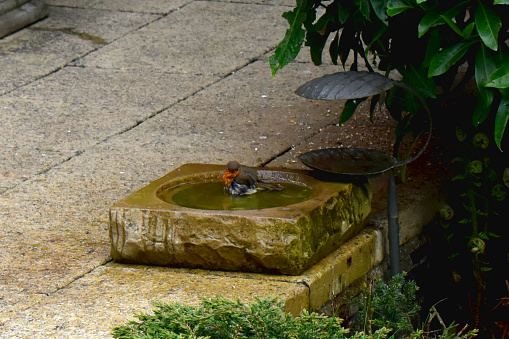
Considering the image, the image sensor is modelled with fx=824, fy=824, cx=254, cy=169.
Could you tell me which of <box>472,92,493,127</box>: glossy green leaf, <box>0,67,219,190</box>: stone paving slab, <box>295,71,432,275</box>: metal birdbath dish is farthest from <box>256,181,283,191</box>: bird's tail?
<box>0,67,219,190</box>: stone paving slab

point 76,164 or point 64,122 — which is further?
point 64,122

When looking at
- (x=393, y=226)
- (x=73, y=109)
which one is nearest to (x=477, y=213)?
(x=393, y=226)

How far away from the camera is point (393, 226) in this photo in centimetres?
384

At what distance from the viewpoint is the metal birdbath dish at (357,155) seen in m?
3.54

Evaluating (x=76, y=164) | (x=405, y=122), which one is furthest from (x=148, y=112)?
(x=405, y=122)

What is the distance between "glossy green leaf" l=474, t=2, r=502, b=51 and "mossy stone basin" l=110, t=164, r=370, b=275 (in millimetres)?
905

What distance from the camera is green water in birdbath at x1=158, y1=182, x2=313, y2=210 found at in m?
3.75

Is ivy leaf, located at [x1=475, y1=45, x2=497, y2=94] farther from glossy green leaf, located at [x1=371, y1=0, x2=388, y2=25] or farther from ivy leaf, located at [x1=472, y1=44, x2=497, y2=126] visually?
glossy green leaf, located at [x1=371, y1=0, x2=388, y2=25]

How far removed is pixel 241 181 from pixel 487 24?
4.18ft

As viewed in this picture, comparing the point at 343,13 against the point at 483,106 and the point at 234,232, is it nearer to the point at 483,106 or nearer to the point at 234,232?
the point at 483,106

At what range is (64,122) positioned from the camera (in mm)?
5461

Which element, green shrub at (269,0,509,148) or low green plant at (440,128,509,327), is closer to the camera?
green shrub at (269,0,509,148)

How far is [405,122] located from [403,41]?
0.42 meters

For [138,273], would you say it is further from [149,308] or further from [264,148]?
[264,148]
